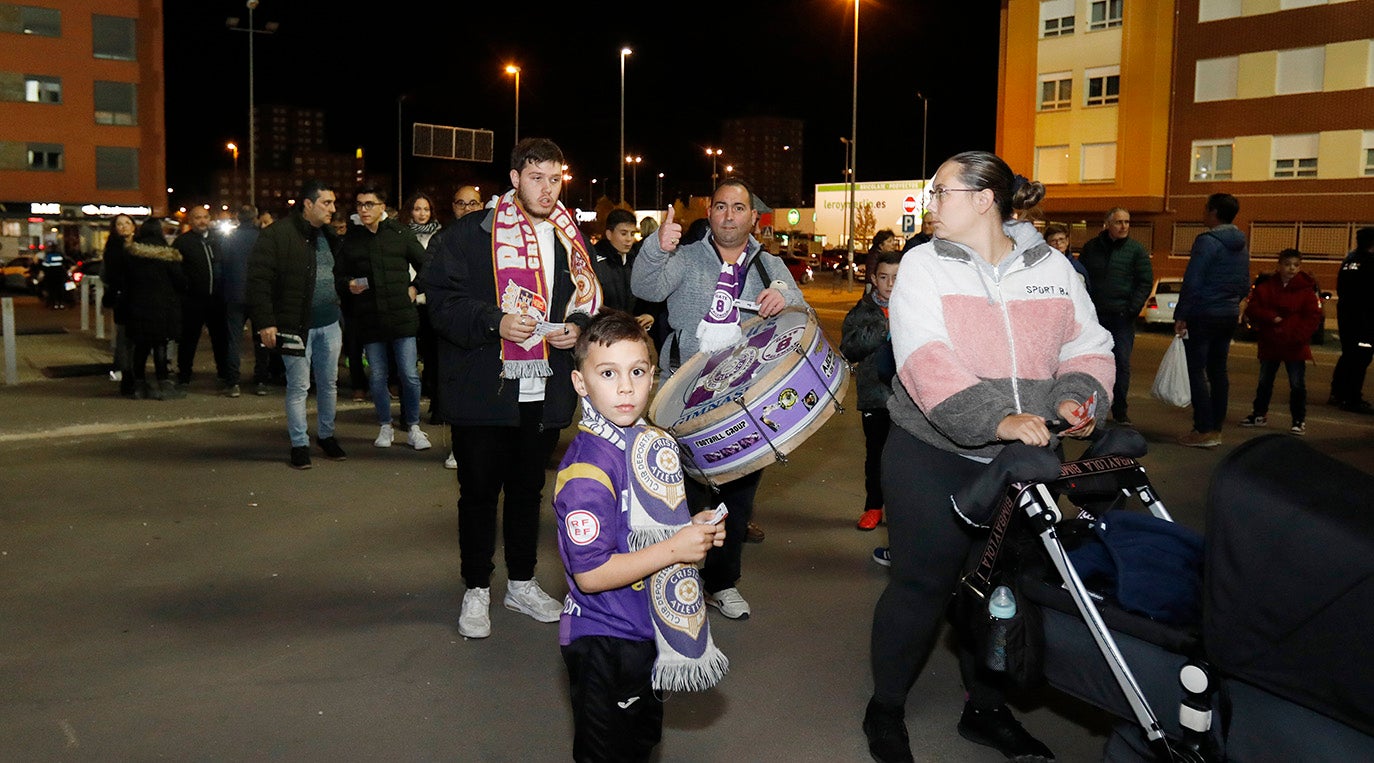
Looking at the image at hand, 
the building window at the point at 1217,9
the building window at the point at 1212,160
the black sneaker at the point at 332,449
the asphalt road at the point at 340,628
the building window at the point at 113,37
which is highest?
the building window at the point at 113,37

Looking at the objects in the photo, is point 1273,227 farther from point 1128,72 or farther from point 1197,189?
point 1128,72

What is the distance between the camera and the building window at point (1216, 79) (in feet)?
135

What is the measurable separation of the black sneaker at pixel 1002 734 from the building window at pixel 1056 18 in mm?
45605

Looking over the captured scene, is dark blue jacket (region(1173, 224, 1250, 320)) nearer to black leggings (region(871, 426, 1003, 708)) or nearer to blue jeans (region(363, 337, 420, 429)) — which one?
blue jeans (region(363, 337, 420, 429))

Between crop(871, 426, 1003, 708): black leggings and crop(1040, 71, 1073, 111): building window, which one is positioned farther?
crop(1040, 71, 1073, 111): building window

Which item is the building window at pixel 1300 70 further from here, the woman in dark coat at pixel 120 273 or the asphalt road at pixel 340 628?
the woman in dark coat at pixel 120 273

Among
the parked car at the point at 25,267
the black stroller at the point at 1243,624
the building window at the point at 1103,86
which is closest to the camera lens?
the black stroller at the point at 1243,624

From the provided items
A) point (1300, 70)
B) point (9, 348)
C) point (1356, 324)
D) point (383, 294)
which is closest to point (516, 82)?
point (1300, 70)

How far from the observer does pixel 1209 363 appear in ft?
32.8

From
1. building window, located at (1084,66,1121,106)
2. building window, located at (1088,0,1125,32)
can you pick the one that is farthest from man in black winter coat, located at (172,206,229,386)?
building window, located at (1088,0,1125,32)

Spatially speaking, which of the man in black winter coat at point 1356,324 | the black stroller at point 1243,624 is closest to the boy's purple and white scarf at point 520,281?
the black stroller at point 1243,624

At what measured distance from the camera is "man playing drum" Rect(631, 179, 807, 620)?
5289mm

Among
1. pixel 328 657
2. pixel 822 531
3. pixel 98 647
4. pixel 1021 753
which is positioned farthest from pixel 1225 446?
pixel 98 647

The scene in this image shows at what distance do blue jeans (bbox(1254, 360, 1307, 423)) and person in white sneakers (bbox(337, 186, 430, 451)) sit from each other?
8250 millimetres
